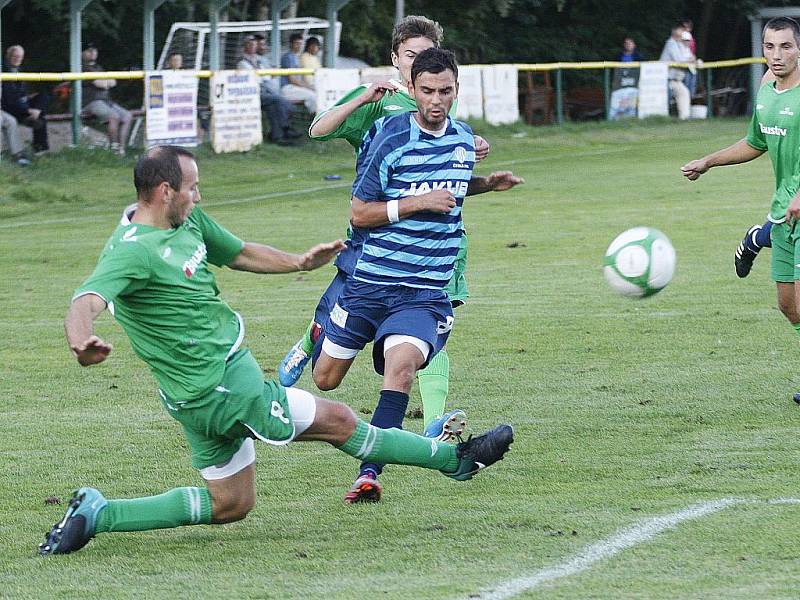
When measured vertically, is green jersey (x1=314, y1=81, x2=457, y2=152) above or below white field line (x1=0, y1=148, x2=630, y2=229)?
above

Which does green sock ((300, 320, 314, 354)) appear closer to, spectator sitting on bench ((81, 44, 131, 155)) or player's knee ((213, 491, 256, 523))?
player's knee ((213, 491, 256, 523))

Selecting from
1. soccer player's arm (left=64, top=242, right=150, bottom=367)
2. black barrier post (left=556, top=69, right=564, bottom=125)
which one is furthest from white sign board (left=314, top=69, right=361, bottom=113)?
soccer player's arm (left=64, top=242, right=150, bottom=367)

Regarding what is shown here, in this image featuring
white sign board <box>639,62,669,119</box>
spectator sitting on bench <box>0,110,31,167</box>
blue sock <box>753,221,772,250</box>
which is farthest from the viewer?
white sign board <box>639,62,669,119</box>

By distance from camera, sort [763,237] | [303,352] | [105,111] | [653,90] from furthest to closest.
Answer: [653,90] < [105,111] < [763,237] < [303,352]

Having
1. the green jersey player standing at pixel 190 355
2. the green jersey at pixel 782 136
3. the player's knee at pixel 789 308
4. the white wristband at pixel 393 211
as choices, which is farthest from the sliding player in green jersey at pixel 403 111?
the player's knee at pixel 789 308

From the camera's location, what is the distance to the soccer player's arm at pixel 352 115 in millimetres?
6812

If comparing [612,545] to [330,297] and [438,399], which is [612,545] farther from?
[330,297]

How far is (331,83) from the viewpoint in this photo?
25109mm

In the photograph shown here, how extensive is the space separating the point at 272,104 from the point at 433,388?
18.1 meters

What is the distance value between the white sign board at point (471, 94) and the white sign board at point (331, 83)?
2.67 m

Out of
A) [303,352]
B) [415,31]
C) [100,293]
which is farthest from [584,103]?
[100,293]

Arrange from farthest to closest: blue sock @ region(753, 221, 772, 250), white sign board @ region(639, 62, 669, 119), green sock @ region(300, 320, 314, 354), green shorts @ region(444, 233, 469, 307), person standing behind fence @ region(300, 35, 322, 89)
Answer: white sign board @ region(639, 62, 669, 119) → person standing behind fence @ region(300, 35, 322, 89) → blue sock @ region(753, 221, 772, 250) → green sock @ region(300, 320, 314, 354) → green shorts @ region(444, 233, 469, 307)

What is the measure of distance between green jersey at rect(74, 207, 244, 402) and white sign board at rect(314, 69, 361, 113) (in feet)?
64.3

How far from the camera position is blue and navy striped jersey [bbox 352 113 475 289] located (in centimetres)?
630
